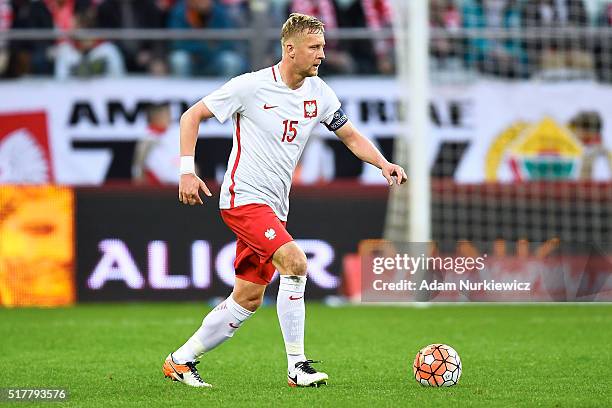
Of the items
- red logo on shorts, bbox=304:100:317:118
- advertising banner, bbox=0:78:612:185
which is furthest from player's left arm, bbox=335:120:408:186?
advertising banner, bbox=0:78:612:185

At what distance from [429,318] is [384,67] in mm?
4466

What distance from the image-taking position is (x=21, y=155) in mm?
14867

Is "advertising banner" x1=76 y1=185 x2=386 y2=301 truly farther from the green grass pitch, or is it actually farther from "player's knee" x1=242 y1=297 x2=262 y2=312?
"player's knee" x1=242 y1=297 x2=262 y2=312

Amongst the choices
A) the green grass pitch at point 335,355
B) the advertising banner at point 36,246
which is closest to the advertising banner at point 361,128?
the advertising banner at point 36,246

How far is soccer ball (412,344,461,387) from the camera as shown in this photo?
23.7 ft

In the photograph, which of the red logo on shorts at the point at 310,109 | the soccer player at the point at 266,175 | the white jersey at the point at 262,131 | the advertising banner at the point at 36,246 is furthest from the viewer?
the advertising banner at the point at 36,246

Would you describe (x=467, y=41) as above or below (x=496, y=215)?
above

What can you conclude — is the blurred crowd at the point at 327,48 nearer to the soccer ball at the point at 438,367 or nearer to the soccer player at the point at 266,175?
the soccer player at the point at 266,175

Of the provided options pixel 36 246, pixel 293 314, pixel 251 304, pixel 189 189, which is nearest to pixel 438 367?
pixel 293 314

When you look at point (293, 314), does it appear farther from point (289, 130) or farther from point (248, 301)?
point (289, 130)

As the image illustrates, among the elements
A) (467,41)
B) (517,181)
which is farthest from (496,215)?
(467,41)

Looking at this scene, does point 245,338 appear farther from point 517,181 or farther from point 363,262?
point 517,181

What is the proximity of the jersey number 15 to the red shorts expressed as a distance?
41cm

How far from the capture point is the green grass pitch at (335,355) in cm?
693
